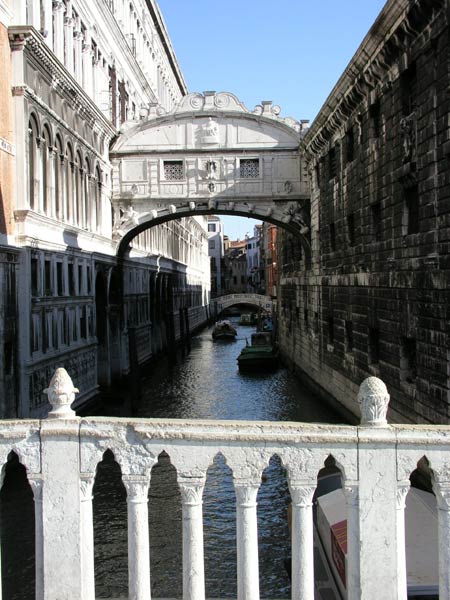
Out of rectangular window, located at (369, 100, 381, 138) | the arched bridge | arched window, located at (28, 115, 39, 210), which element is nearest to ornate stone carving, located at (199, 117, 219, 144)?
arched window, located at (28, 115, 39, 210)

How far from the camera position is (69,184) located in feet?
52.2

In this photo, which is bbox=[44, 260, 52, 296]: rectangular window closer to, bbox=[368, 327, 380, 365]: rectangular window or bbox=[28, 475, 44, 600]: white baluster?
bbox=[368, 327, 380, 365]: rectangular window

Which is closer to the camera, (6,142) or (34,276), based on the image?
(6,142)

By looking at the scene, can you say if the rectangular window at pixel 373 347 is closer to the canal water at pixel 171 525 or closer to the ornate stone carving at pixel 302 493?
the canal water at pixel 171 525

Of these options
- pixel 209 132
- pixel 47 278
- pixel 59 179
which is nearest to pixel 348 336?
pixel 47 278

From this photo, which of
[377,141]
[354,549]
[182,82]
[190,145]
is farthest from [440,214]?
[182,82]

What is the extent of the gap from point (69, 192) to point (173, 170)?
16.5 feet

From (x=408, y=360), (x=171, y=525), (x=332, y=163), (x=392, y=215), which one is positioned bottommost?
(x=171, y=525)

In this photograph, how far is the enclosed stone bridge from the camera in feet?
65.5

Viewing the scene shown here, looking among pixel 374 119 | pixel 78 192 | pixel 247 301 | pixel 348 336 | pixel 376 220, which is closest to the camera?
pixel 376 220

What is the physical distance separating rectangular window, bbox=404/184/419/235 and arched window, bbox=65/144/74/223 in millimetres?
8141

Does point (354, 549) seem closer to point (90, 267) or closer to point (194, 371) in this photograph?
point (90, 267)

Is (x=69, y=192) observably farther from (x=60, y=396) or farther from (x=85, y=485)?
(x=85, y=485)

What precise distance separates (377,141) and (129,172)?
9.81 meters
